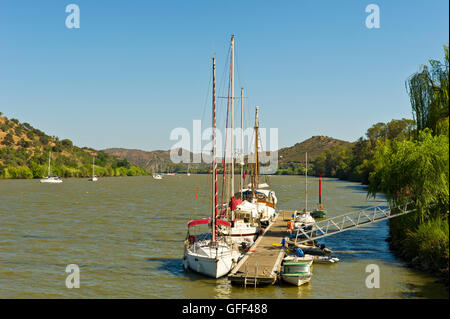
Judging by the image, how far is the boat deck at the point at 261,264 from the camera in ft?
88.4

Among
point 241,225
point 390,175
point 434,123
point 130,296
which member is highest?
point 434,123

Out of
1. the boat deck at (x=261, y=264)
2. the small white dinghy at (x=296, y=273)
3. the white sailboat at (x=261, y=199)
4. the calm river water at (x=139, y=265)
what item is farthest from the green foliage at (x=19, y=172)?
the small white dinghy at (x=296, y=273)

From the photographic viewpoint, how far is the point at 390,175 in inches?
1329

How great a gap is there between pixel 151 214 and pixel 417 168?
45585mm

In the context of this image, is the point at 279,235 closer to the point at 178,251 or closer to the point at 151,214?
the point at 178,251

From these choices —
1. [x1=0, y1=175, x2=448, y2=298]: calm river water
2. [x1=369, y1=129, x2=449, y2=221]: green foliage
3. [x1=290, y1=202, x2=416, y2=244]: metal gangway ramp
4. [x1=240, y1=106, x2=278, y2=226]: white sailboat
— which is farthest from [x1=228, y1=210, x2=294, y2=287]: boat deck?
[x1=369, y1=129, x2=449, y2=221]: green foliage

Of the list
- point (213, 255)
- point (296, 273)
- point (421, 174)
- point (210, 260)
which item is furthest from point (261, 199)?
point (296, 273)

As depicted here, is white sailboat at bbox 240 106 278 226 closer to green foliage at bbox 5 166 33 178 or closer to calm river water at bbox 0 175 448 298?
calm river water at bbox 0 175 448 298

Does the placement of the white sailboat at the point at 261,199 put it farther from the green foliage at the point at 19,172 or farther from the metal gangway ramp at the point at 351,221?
the green foliage at the point at 19,172

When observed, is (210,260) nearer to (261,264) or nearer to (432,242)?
(261,264)

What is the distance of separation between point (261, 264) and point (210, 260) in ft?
12.3

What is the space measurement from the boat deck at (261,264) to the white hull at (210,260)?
706 millimetres
